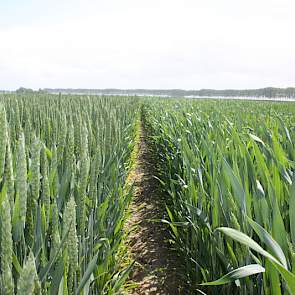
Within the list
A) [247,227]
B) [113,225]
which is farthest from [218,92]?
[247,227]

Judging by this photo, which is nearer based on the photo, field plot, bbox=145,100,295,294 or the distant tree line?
field plot, bbox=145,100,295,294

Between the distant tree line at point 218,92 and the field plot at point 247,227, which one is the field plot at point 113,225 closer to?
the field plot at point 247,227

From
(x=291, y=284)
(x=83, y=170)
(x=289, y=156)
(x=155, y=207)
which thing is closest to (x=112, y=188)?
(x=83, y=170)

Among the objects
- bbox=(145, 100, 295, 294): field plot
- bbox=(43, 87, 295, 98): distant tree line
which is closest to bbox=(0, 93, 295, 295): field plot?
bbox=(145, 100, 295, 294): field plot

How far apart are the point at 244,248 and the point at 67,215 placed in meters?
0.62

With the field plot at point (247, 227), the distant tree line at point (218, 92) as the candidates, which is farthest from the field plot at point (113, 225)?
the distant tree line at point (218, 92)

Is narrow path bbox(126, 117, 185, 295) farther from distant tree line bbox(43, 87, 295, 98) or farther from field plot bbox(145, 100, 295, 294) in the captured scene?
distant tree line bbox(43, 87, 295, 98)

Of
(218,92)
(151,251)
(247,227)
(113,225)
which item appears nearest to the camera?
(247,227)

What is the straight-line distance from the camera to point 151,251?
94.1 inches

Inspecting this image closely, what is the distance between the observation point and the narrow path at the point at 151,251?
193cm

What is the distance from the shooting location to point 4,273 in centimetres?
54

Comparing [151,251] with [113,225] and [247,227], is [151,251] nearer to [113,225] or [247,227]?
[113,225]

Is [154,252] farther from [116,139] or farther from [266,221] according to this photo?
[266,221]

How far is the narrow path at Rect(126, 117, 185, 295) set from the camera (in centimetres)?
193
